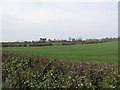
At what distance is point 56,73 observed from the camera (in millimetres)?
4816

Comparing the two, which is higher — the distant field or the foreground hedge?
the distant field

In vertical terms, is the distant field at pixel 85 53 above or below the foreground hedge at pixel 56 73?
above

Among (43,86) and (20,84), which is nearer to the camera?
(43,86)

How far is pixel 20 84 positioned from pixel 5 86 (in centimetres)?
153

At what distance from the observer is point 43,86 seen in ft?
17.0

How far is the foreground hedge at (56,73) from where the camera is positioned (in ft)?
12.5

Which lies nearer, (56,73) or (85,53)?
(56,73)

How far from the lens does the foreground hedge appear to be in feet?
12.5

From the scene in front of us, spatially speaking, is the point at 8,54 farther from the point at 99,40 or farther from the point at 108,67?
the point at 99,40

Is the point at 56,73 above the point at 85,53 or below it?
below

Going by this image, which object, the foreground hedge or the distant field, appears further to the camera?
the distant field

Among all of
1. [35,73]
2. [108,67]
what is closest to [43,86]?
[35,73]

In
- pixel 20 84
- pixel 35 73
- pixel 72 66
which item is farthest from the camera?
pixel 20 84

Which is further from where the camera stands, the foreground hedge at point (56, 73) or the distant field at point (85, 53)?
the distant field at point (85, 53)
